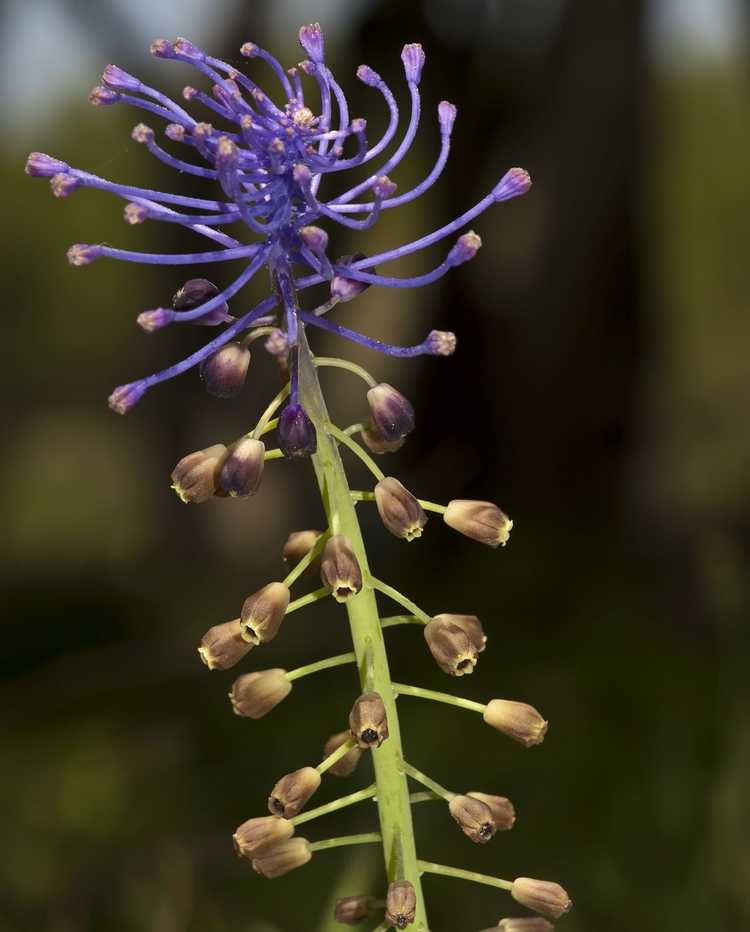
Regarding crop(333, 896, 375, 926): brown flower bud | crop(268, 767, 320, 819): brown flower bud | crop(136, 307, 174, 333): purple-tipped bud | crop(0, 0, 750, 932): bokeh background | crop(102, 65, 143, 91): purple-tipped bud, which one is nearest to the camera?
crop(136, 307, 174, 333): purple-tipped bud

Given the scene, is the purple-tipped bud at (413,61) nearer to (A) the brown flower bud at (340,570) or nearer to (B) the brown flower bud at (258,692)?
(A) the brown flower bud at (340,570)

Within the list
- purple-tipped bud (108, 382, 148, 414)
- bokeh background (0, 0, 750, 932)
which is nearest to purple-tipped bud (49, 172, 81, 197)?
purple-tipped bud (108, 382, 148, 414)

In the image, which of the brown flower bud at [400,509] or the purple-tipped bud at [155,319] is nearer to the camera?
the purple-tipped bud at [155,319]

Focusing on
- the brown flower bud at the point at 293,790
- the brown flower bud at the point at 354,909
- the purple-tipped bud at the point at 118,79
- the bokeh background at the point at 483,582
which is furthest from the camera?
the bokeh background at the point at 483,582

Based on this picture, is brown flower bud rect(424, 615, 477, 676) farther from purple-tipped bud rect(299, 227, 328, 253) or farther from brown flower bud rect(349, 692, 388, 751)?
purple-tipped bud rect(299, 227, 328, 253)

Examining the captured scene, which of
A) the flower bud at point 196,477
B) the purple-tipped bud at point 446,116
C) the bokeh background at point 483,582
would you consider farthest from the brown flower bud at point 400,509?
the bokeh background at point 483,582

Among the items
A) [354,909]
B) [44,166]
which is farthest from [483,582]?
[44,166]
